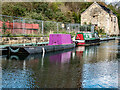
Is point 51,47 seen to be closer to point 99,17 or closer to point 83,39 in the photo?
point 83,39

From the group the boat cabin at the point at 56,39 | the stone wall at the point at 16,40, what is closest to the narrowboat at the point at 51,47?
the boat cabin at the point at 56,39

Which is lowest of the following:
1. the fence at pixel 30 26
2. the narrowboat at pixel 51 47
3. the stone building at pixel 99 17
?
the narrowboat at pixel 51 47

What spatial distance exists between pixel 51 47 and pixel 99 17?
152 ft

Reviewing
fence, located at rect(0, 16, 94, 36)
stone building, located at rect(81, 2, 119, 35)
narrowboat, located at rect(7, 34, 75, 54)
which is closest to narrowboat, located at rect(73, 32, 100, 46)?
narrowboat, located at rect(7, 34, 75, 54)

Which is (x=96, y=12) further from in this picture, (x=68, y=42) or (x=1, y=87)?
(x=1, y=87)

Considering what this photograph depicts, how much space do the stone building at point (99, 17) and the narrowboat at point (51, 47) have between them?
39.6 meters

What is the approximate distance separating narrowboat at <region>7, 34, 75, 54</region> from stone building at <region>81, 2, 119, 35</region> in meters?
39.6

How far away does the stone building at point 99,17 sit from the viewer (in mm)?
68375

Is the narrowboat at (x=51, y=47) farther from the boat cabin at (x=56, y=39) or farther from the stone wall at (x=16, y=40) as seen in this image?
the stone wall at (x=16, y=40)

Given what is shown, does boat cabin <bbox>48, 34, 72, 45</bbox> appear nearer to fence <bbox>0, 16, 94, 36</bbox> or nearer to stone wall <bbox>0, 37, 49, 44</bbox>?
stone wall <bbox>0, 37, 49, 44</bbox>

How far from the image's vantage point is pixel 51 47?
26234 millimetres

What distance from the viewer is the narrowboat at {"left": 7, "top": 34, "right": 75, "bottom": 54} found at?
22359 millimetres

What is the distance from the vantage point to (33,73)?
13250mm

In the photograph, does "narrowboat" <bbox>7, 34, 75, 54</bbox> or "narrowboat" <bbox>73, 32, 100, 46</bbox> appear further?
"narrowboat" <bbox>73, 32, 100, 46</bbox>
